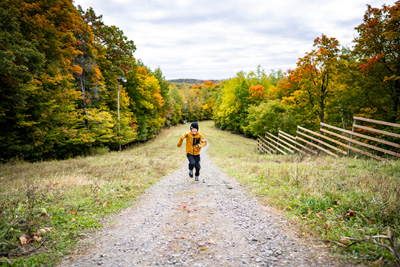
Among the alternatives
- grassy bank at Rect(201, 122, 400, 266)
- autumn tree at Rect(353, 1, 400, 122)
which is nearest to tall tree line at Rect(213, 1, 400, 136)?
autumn tree at Rect(353, 1, 400, 122)

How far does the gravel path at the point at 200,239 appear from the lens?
107 inches

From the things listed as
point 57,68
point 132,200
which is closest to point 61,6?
point 57,68

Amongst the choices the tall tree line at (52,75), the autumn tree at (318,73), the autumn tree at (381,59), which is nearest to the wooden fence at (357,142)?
the autumn tree at (381,59)

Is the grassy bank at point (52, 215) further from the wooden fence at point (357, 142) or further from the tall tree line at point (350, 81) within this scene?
the tall tree line at point (350, 81)

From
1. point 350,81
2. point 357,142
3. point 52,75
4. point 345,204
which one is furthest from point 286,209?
point 52,75

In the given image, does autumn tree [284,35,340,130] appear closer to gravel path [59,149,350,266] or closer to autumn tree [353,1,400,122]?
autumn tree [353,1,400,122]

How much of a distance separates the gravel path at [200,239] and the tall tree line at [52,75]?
9137mm

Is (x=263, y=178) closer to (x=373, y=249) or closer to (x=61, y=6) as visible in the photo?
(x=373, y=249)

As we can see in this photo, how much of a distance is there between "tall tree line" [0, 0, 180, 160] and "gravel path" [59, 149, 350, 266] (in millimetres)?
9137

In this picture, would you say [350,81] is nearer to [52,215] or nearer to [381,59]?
[381,59]

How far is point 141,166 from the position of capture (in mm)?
10727

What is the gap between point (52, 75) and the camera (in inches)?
491

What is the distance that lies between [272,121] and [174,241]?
20448 mm

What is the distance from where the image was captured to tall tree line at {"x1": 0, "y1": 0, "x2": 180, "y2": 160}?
31.6 ft
